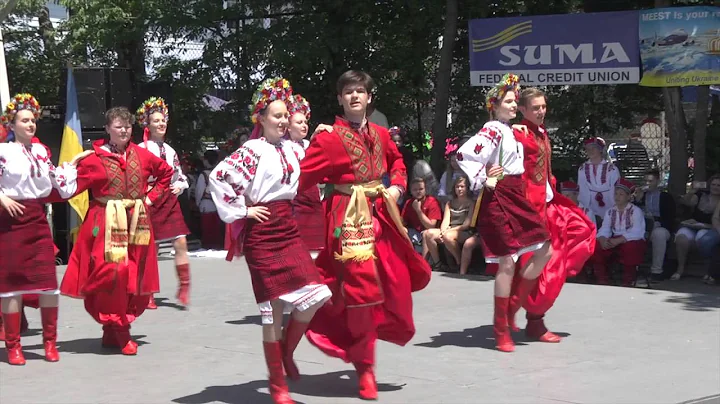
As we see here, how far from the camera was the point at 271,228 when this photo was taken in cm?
574

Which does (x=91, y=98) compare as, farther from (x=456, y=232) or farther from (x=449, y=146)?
(x=456, y=232)

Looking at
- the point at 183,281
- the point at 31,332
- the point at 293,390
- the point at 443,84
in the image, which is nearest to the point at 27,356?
the point at 31,332

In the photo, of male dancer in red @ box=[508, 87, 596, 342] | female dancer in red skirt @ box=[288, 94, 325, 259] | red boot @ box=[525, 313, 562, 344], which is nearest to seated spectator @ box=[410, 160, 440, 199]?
female dancer in red skirt @ box=[288, 94, 325, 259]

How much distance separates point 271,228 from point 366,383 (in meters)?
1.00

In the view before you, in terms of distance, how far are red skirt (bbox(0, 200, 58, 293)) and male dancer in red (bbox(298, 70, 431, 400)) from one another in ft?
6.79

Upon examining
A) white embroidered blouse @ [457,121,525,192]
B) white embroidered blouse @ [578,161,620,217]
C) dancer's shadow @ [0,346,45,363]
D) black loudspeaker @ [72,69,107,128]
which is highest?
black loudspeaker @ [72,69,107,128]

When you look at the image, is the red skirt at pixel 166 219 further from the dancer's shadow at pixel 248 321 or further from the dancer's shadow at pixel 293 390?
the dancer's shadow at pixel 293 390

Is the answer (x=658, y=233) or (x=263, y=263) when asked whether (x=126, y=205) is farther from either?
(x=658, y=233)

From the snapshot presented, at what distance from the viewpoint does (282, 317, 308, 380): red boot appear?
19.7 ft

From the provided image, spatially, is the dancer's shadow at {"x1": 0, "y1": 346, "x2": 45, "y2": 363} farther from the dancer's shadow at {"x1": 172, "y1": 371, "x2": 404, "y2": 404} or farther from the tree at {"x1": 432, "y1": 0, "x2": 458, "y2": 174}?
the tree at {"x1": 432, "y1": 0, "x2": 458, "y2": 174}

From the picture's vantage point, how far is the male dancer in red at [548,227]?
7.53 m

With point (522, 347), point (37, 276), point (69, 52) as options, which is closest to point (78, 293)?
point (37, 276)

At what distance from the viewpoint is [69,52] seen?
712 inches

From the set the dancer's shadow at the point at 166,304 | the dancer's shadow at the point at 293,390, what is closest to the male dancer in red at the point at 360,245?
the dancer's shadow at the point at 293,390
